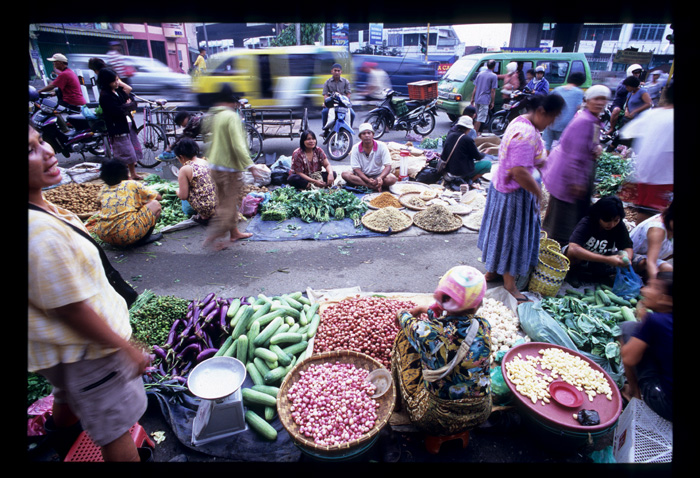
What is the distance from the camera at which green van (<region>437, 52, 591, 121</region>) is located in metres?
10.5

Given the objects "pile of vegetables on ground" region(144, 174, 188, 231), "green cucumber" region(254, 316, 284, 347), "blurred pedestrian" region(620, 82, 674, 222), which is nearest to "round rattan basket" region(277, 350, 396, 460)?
"green cucumber" region(254, 316, 284, 347)

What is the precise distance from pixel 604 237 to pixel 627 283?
48 cm

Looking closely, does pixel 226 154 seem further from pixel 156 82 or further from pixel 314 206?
pixel 156 82

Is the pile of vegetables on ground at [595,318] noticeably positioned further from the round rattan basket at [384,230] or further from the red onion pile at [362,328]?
the round rattan basket at [384,230]

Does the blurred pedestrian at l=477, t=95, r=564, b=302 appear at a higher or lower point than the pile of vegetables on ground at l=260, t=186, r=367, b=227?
higher

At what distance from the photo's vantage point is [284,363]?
2.71 metres

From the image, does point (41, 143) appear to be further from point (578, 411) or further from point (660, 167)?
point (660, 167)

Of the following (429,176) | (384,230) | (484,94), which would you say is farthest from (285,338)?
(484,94)

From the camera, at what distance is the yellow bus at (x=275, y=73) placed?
8.98 meters

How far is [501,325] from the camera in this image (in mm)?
3174

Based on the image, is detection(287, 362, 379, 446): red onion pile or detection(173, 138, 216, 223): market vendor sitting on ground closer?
detection(287, 362, 379, 446): red onion pile

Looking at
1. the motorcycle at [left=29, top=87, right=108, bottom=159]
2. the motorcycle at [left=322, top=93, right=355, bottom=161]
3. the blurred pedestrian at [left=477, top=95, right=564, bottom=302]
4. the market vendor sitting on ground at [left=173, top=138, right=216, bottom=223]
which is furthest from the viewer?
the motorcycle at [left=322, top=93, right=355, bottom=161]

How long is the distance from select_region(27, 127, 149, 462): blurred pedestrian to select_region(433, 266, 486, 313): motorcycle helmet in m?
1.56

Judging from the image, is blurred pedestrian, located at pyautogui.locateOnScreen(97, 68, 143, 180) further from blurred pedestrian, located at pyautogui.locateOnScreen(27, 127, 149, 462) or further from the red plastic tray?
the red plastic tray
